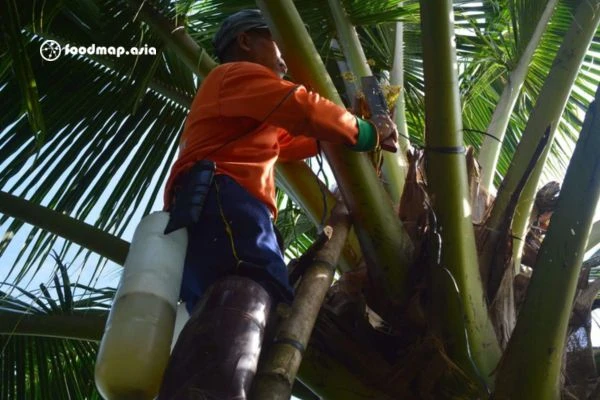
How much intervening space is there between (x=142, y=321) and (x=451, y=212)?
2.65ft

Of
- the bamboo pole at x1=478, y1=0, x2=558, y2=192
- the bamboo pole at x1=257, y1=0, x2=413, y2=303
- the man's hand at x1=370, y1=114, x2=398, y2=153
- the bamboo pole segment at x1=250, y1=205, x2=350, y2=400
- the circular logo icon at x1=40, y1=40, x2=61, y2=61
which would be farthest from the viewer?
the circular logo icon at x1=40, y1=40, x2=61, y2=61

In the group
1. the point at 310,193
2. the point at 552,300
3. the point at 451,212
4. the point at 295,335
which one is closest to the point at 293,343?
the point at 295,335

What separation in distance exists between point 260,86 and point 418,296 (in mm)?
602

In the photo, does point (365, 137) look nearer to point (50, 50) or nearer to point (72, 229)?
point (72, 229)

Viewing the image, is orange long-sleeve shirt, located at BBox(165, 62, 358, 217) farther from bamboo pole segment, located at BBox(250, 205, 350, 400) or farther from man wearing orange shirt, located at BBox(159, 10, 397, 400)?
bamboo pole segment, located at BBox(250, 205, 350, 400)

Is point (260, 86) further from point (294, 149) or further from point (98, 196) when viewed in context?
point (98, 196)

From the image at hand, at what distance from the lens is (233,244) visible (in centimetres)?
181

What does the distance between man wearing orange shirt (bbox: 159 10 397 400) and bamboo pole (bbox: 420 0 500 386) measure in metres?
0.16

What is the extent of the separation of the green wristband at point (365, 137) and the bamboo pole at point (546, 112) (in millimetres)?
374

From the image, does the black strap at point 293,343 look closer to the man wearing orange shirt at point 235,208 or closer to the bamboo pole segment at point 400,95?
the man wearing orange shirt at point 235,208

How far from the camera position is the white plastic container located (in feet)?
4.87

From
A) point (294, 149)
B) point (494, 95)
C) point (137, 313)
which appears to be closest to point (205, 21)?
point (294, 149)

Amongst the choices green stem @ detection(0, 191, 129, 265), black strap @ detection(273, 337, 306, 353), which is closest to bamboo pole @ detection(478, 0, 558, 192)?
green stem @ detection(0, 191, 129, 265)

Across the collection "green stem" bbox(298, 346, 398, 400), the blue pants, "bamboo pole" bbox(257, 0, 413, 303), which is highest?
"bamboo pole" bbox(257, 0, 413, 303)
